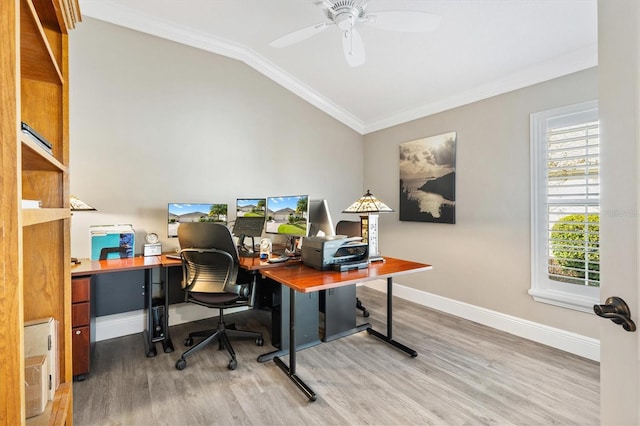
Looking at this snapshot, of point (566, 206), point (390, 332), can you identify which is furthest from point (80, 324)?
point (566, 206)

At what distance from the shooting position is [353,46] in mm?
2203

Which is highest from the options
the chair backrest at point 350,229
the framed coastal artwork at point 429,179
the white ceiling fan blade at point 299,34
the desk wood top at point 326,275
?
the white ceiling fan blade at point 299,34

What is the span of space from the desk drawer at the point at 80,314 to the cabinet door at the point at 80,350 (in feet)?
0.13

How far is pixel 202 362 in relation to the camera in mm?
2387

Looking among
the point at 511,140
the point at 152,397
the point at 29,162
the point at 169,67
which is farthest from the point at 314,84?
the point at 152,397

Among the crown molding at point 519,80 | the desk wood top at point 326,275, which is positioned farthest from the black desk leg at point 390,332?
the crown molding at point 519,80

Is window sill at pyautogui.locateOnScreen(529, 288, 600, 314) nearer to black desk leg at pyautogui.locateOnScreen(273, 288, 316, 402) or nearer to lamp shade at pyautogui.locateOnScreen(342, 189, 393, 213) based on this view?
lamp shade at pyautogui.locateOnScreen(342, 189, 393, 213)

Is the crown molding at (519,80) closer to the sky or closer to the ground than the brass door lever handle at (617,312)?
closer to the sky

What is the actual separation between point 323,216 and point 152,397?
184cm

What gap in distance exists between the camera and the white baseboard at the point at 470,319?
2.50 meters

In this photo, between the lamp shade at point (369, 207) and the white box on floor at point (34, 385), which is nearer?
the white box on floor at point (34, 385)

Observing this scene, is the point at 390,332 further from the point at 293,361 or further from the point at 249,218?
the point at 249,218

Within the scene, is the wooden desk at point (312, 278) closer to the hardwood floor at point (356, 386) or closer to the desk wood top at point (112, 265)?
the hardwood floor at point (356, 386)

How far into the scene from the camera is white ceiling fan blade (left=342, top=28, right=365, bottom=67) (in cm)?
216
